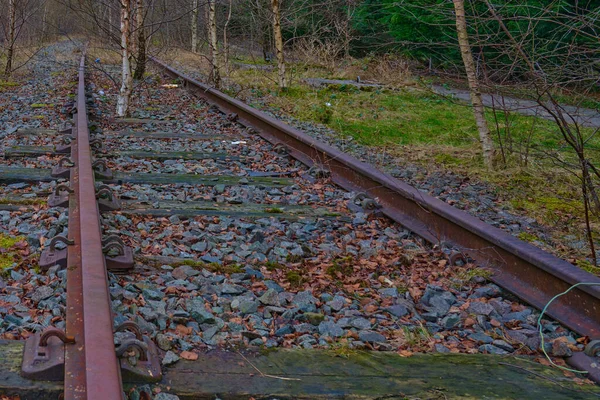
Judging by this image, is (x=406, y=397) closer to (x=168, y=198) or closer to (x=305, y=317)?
(x=305, y=317)

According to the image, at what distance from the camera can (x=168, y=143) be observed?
6.95 m

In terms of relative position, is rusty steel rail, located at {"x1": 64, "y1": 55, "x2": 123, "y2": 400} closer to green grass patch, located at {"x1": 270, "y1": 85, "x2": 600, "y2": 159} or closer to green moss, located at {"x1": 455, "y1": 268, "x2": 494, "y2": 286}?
green moss, located at {"x1": 455, "y1": 268, "x2": 494, "y2": 286}

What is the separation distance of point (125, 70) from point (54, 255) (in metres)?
6.47

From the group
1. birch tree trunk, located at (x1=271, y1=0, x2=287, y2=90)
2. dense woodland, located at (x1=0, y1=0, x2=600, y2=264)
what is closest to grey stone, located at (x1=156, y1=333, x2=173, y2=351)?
dense woodland, located at (x1=0, y1=0, x2=600, y2=264)

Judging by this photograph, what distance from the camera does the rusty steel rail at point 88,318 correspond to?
73.0 inches

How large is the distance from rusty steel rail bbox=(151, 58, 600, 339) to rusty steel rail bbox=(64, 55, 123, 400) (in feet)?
6.15

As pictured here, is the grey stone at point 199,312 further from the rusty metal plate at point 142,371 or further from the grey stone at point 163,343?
the rusty metal plate at point 142,371

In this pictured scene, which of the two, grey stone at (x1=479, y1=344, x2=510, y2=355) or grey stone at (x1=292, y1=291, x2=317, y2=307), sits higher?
grey stone at (x1=292, y1=291, x2=317, y2=307)

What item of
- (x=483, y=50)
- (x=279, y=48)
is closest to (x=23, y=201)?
(x=483, y=50)

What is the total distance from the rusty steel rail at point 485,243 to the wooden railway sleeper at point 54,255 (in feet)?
6.75

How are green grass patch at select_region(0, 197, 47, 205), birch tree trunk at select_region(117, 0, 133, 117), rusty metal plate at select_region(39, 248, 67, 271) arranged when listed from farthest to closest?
birch tree trunk at select_region(117, 0, 133, 117)
green grass patch at select_region(0, 197, 47, 205)
rusty metal plate at select_region(39, 248, 67, 271)

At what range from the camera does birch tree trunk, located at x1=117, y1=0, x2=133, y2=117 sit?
8695 millimetres

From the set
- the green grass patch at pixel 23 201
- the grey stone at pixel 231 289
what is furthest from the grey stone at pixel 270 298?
the green grass patch at pixel 23 201

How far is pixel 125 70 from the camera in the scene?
914 cm
